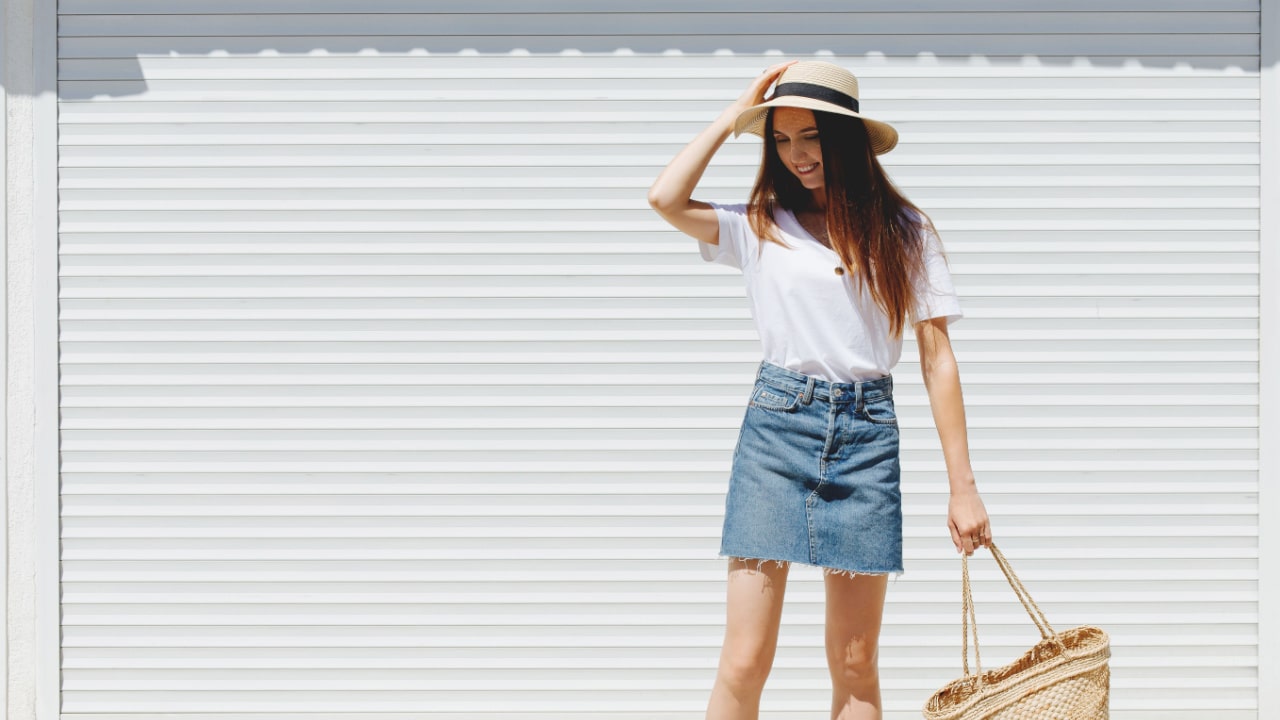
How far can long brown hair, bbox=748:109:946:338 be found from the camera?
2488 mm

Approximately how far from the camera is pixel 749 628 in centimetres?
257

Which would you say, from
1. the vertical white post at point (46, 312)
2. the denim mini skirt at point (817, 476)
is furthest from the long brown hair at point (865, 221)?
the vertical white post at point (46, 312)

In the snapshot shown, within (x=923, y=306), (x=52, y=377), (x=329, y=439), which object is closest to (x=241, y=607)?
(x=329, y=439)

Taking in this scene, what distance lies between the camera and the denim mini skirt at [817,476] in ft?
8.23

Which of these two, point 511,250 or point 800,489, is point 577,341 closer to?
point 511,250

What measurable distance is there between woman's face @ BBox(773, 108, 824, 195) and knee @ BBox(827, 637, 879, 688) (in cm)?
101

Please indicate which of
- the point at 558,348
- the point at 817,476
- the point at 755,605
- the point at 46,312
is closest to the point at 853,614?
the point at 755,605

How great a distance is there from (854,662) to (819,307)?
0.80 m

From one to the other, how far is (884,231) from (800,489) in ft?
1.86

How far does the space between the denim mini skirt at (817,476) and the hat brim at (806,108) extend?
518 millimetres

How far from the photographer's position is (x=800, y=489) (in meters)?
2.54

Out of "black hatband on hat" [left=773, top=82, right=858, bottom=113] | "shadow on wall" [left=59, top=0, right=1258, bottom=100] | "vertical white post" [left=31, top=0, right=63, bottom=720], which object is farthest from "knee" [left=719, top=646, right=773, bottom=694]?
"vertical white post" [left=31, top=0, right=63, bottom=720]

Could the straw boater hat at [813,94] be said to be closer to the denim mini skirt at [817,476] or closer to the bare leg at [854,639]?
the denim mini skirt at [817,476]

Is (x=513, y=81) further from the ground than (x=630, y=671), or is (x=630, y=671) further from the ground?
(x=513, y=81)
